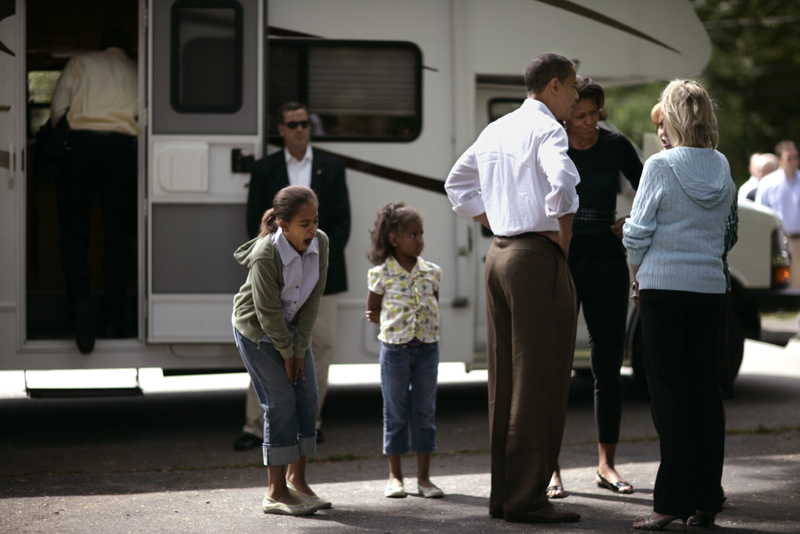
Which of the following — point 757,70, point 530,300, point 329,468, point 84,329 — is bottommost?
point 329,468

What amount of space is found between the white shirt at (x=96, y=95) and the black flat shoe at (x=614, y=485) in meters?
3.66

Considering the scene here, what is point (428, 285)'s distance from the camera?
4.59 meters

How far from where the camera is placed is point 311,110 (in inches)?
238

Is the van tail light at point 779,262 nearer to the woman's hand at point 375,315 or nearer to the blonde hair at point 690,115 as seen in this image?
the blonde hair at point 690,115

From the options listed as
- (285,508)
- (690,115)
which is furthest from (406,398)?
(690,115)

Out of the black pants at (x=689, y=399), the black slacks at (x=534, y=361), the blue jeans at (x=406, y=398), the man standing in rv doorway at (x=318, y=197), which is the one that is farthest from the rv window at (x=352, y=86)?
the black pants at (x=689, y=399)

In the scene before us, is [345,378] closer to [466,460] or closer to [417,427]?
[466,460]

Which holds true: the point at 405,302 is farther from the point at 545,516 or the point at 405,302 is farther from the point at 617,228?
the point at 545,516

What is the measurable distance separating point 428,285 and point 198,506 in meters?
1.50

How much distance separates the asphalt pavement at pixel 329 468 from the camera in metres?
4.10

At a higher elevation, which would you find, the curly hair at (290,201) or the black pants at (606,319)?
the curly hair at (290,201)

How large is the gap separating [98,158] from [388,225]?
2475mm

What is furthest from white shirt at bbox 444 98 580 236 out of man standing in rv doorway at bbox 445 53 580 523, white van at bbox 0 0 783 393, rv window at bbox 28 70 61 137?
rv window at bbox 28 70 61 137

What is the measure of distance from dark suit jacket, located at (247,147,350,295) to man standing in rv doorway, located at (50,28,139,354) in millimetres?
1060
